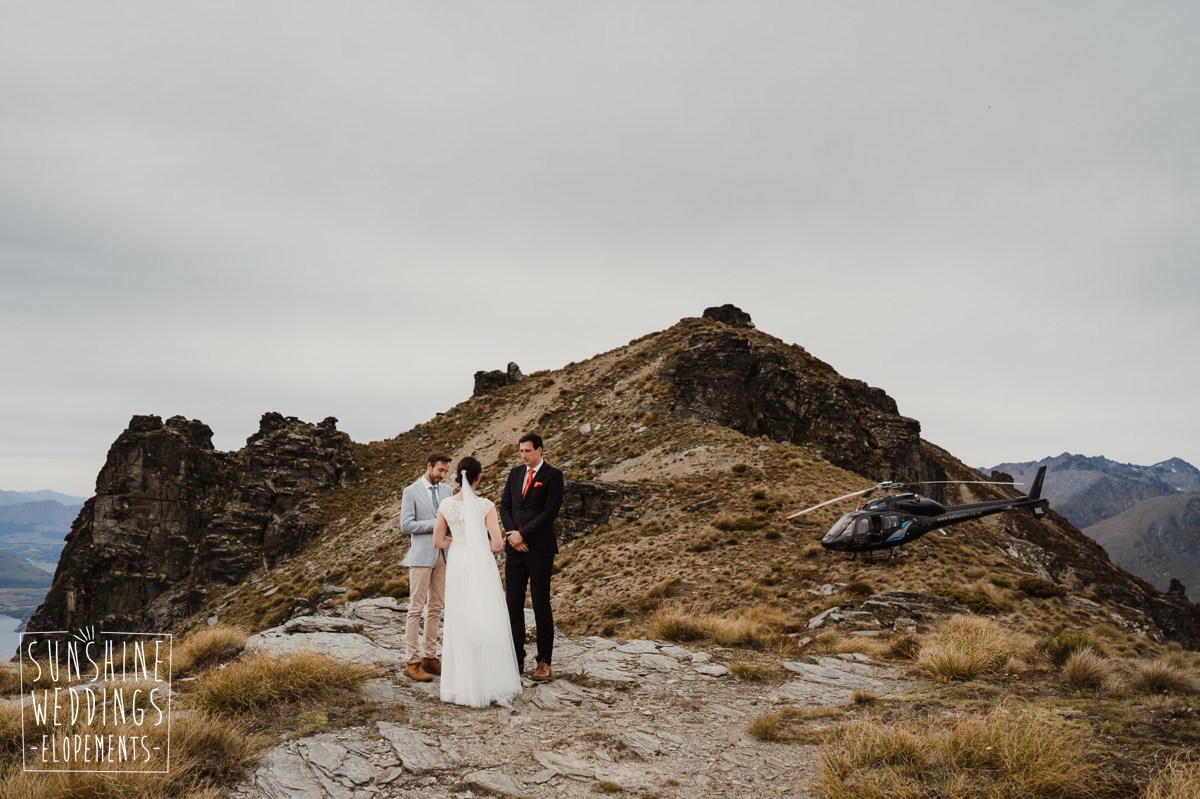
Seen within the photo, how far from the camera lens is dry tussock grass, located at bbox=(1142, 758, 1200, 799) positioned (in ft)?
15.0

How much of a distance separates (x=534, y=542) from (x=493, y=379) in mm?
61823

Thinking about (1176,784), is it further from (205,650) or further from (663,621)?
(205,650)

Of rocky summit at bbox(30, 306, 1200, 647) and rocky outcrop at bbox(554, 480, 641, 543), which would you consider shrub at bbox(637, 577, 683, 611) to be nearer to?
rocky summit at bbox(30, 306, 1200, 647)

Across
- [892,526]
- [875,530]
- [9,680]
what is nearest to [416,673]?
[9,680]

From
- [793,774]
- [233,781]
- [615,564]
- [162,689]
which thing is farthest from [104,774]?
[615,564]

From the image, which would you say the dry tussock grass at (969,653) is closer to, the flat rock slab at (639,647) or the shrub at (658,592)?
the flat rock slab at (639,647)

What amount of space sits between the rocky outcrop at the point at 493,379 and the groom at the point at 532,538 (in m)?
60.3

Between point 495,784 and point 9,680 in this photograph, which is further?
point 9,680

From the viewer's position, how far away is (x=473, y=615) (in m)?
7.74

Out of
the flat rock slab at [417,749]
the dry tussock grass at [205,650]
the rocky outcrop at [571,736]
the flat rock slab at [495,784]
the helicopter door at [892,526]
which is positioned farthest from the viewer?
the helicopter door at [892,526]

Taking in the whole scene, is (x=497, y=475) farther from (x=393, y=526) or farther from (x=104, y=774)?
(x=104, y=774)

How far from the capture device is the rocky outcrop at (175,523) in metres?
45.7

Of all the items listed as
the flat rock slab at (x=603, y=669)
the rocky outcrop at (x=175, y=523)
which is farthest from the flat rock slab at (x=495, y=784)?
the rocky outcrop at (x=175, y=523)
